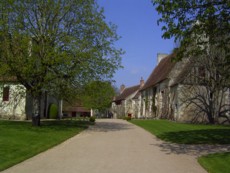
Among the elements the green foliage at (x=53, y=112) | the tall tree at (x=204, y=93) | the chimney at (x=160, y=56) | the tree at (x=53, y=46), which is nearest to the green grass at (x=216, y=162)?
the tree at (x=53, y=46)

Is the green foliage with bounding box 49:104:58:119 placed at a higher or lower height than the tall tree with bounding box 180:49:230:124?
lower

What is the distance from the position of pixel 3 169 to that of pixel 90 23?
15.4m

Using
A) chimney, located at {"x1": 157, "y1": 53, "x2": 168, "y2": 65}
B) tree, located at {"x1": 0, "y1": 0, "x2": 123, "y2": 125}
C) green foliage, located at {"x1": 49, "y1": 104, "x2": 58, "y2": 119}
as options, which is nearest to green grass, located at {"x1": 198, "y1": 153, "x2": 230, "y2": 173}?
tree, located at {"x1": 0, "y1": 0, "x2": 123, "y2": 125}

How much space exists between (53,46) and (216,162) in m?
14.4

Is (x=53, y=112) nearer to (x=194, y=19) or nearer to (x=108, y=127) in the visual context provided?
(x=108, y=127)

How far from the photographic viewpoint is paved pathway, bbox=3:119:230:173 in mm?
10227

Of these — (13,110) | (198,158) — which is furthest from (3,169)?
(13,110)

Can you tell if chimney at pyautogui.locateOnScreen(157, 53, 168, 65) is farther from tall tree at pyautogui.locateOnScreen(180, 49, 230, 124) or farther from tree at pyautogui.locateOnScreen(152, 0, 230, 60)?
tree at pyautogui.locateOnScreen(152, 0, 230, 60)

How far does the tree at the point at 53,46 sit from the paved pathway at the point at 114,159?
7.14 meters

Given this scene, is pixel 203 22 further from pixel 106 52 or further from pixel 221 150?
pixel 106 52

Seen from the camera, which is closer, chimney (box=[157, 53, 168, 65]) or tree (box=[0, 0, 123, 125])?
tree (box=[0, 0, 123, 125])

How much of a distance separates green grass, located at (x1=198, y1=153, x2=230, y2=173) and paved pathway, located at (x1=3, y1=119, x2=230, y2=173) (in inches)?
9.4

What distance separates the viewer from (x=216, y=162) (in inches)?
455

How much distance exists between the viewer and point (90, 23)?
2378 cm
